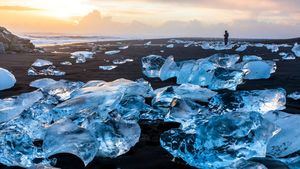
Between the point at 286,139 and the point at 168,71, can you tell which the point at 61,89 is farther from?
the point at 286,139

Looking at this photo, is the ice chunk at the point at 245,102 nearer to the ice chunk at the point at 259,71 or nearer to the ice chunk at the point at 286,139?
the ice chunk at the point at 286,139

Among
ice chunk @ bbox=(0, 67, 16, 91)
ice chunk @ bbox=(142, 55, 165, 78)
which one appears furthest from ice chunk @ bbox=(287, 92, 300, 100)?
ice chunk @ bbox=(0, 67, 16, 91)

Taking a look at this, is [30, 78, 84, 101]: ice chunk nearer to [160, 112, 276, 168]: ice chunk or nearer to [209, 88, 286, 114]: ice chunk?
[209, 88, 286, 114]: ice chunk

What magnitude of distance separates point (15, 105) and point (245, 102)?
10.2 feet

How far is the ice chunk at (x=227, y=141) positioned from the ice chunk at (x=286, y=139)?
156mm

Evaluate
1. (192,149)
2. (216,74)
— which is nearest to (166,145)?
(192,149)

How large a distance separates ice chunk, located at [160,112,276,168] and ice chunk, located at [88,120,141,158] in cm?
60

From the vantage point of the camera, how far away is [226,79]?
6.68 metres

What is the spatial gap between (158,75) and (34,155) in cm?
560

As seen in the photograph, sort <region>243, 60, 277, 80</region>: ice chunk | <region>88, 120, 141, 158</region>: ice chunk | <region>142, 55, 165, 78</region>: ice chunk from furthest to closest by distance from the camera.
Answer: <region>142, 55, 165, 78</region>: ice chunk, <region>243, 60, 277, 80</region>: ice chunk, <region>88, 120, 141, 158</region>: ice chunk

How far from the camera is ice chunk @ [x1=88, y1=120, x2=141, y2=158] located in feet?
11.3

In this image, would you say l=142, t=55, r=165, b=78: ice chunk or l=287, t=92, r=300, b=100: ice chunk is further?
l=142, t=55, r=165, b=78: ice chunk

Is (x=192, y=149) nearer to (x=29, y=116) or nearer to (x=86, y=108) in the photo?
(x=86, y=108)

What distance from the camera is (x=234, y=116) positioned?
3201 mm
